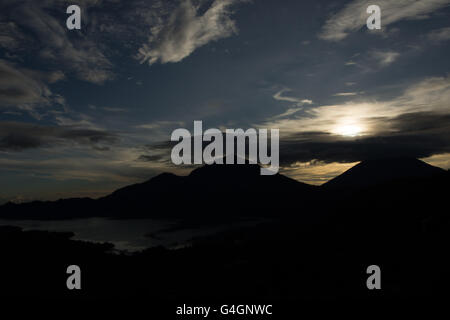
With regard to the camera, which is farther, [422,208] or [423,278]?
[422,208]

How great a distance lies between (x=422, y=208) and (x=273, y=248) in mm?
29168

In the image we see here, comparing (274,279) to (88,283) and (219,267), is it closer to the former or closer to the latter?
(219,267)

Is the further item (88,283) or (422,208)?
(422,208)
